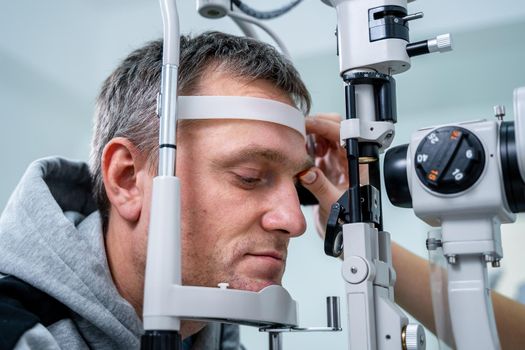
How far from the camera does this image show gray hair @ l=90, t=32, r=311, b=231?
114cm

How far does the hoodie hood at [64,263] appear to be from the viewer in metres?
1.00

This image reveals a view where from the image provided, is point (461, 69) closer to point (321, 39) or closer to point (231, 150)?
point (321, 39)

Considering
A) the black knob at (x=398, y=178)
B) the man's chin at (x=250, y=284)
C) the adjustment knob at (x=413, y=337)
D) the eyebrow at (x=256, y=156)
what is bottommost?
the adjustment knob at (x=413, y=337)

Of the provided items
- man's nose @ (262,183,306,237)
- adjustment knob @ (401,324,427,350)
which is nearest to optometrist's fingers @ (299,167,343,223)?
man's nose @ (262,183,306,237)

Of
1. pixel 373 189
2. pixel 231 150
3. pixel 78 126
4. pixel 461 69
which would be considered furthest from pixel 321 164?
pixel 78 126

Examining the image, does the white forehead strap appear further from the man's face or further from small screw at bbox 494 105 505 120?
small screw at bbox 494 105 505 120

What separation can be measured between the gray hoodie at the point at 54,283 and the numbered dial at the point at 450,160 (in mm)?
601

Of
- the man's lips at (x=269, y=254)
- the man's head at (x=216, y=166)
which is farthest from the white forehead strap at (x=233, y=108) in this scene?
the man's lips at (x=269, y=254)

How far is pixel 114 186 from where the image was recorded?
113cm

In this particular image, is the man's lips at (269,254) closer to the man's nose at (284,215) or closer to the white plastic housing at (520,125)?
the man's nose at (284,215)

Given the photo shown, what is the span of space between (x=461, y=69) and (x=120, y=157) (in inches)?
51.7

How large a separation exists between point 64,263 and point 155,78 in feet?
1.34

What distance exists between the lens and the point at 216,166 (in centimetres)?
105

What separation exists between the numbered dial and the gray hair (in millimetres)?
451
